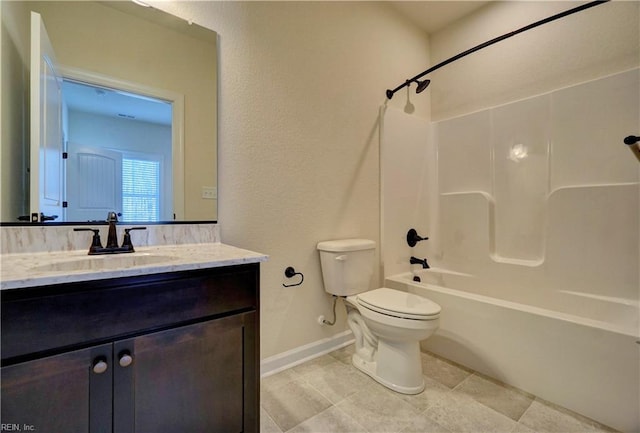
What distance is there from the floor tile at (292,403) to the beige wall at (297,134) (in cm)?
23

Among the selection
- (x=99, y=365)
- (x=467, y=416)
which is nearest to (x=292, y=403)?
(x=467, y=416)

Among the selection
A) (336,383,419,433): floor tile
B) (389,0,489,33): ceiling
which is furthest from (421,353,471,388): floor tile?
(389,0,489,33): ceiling

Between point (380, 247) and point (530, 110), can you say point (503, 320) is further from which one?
point (530, 110)

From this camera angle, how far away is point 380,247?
2.26 metres

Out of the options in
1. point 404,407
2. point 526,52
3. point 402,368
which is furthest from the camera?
point 526,52

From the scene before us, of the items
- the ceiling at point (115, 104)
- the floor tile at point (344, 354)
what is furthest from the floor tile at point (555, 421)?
the ceiling at point (115, 104)

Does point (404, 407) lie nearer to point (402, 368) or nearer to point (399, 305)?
point (402, 368)

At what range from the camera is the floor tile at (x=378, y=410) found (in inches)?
51.2

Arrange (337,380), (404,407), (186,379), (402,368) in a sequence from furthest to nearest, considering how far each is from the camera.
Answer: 1. (337,380)
2. (402,368)
3. (404,407)
4. (186,379)

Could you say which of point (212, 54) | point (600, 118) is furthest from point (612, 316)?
point (212, 54)

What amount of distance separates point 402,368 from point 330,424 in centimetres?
48

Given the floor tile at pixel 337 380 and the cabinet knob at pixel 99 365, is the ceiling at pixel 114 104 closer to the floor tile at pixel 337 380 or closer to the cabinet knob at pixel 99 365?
the cabinet knob at pixel 99 365

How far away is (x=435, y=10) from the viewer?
2369 millimetres

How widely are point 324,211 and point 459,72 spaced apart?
5.79 feet
